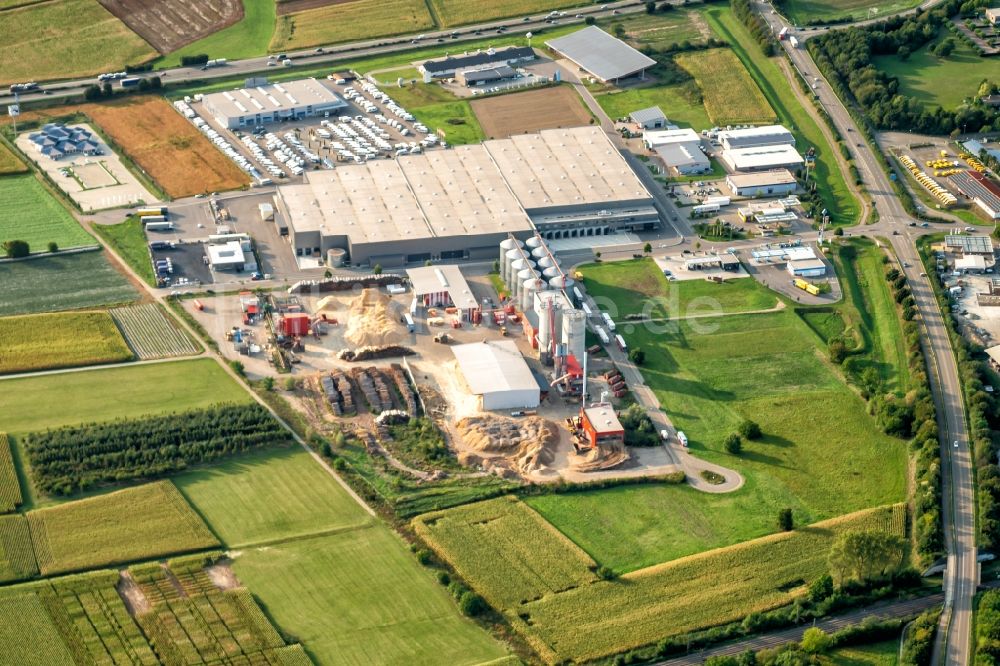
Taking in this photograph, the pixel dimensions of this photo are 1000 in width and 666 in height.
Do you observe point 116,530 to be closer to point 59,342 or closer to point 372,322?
point 59,342

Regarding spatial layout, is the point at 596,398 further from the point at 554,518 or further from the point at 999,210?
the point at 999,210

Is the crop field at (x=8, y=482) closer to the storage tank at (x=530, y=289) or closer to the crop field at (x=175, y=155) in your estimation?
the storage tank at (x=530, y=289)

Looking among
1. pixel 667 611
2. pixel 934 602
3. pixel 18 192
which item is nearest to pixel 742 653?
pixel 667 611

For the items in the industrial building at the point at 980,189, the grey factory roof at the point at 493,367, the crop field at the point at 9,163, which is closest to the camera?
the grey factory roof at the point at 493,367

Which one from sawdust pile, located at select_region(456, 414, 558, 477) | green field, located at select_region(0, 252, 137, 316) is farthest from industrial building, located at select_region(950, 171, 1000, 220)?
green field, located at select_region(0, 252, 137, 316)

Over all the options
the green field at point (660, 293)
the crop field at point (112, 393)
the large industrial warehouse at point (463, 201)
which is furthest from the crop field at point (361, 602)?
the large industrial warehouse at point (463, 201)

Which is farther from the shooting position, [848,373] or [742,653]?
[848,373]

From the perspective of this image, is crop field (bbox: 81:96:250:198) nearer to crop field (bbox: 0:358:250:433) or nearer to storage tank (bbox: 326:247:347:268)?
storage tank (bbox: 326:247:347:268)
